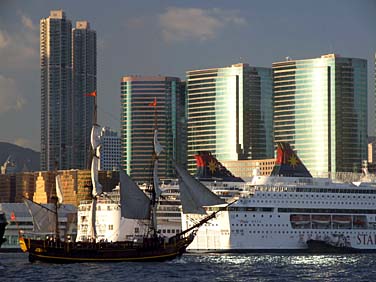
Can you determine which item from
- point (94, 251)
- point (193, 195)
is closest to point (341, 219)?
point (193, 195)

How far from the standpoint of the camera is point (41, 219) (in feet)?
506

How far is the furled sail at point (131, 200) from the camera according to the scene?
132625 mm

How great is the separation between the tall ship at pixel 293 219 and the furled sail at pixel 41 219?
55.9 feet

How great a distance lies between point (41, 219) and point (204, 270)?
39789 millimetres

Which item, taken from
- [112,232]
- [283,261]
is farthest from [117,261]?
[112,232]

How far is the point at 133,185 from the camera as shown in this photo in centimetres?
13312

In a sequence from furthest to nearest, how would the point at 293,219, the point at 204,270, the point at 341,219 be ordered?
the point at 341,219 → the point at 293,219 → the point at 204,270

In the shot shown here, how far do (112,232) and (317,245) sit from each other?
2408 cm

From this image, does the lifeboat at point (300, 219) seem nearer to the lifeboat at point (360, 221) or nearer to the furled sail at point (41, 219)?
the lifeboat at point (360, 221)

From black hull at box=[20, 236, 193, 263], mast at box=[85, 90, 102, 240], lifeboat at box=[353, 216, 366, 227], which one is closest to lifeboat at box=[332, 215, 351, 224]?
lifeboat at box=[353, 216, 366, 227]

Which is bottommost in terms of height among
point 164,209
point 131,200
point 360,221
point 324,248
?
point 324,248

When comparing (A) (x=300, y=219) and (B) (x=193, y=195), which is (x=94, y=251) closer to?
(B) (x=193, y=195)

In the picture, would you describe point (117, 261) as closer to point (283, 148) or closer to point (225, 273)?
point (225, 273)

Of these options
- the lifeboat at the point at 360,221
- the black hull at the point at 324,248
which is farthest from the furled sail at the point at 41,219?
the lifeboat at the point at 360,221
